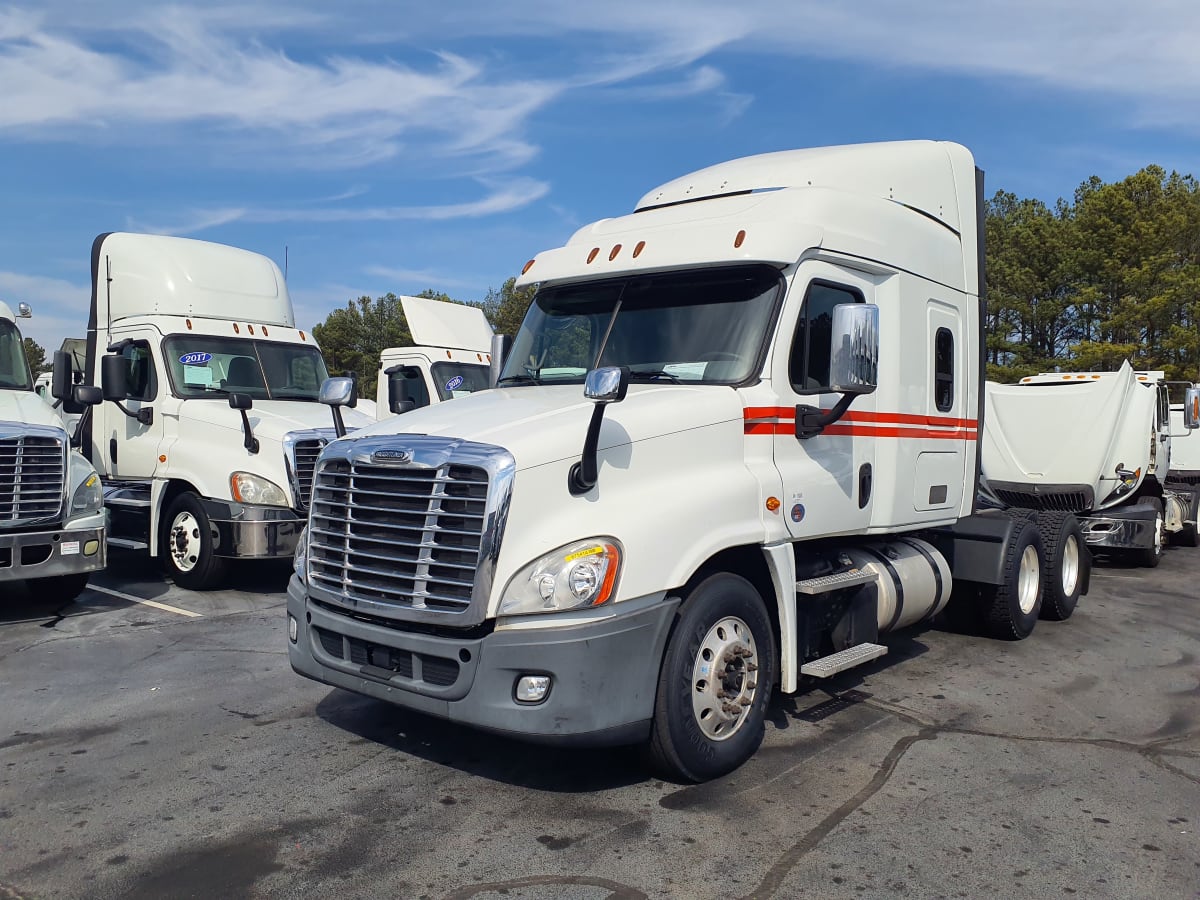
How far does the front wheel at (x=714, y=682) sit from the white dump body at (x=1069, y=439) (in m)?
8.42

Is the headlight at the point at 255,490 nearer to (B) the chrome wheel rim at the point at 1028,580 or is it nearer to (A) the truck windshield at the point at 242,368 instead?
(A) the truck windshield at the point at 242,368

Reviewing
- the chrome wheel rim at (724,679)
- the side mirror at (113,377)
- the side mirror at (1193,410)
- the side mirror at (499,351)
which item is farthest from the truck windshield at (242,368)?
the side mirror at (1193,410)

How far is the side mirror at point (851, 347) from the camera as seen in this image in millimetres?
5039

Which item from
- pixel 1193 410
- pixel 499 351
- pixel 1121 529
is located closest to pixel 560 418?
pixel 499 351

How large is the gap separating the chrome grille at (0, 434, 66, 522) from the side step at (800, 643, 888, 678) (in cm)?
648

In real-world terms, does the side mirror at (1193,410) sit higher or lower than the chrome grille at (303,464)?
higher

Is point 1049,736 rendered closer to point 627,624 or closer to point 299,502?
→ point 627,624

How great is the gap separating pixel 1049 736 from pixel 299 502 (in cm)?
682

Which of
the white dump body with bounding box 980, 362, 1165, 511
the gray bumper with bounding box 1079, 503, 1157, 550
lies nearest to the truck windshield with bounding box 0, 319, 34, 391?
the white dump body with bounding box 980, 362, 1165, 511

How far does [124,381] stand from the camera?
33.9 feet

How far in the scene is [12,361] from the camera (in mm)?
10070

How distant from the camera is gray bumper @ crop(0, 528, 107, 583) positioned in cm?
816

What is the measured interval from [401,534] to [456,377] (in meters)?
12.4

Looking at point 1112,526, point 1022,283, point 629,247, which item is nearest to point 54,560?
point 629,247
